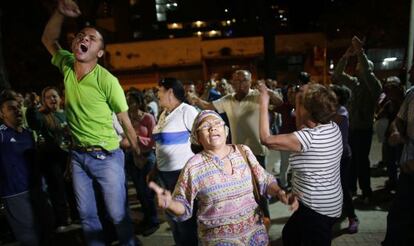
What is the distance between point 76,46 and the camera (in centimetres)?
342

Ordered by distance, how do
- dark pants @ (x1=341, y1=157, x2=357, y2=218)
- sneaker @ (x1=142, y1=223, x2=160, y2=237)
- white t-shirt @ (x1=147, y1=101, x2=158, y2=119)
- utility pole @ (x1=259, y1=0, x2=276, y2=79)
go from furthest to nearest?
1. utility pole @ (x1=259, y1=0, x2=276, y2=79)
2. white t-shirt @ (x1=147, y1=101, x2=158, y2=119)
3. sneaker @ (x1=142, y1=223, x2=160, y2=237)
4. dark pants @ (x1=341, y1=157, x2=357, y2=218)

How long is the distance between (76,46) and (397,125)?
3560 mm

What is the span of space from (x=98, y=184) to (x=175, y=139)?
938 millimetres

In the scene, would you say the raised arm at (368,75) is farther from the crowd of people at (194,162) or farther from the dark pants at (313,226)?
the dark pants at (313,226)

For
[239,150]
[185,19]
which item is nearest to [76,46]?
[239,150]

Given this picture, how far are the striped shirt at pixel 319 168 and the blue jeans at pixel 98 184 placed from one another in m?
1.73

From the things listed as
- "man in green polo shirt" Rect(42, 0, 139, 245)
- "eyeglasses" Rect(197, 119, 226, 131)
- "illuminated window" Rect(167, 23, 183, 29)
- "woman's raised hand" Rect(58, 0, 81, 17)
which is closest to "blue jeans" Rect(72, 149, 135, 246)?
"man in green polo shirt" Rect(42, 0, 139, 245)

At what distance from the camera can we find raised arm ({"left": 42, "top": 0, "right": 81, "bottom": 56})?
12.1 feet

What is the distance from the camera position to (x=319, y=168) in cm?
316

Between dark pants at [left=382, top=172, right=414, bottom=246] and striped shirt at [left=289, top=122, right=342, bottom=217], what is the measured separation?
3.50 feet

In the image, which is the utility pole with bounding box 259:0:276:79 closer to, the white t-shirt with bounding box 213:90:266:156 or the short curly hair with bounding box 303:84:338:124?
the white t-shirt with bounding box 213:90:266:156

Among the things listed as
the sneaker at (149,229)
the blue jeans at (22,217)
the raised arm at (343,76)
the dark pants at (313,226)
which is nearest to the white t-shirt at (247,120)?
the dark pants at (313,226)

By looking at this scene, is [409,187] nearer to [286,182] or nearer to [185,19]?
[286,182]

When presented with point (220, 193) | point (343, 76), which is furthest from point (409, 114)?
point (220, 193)
